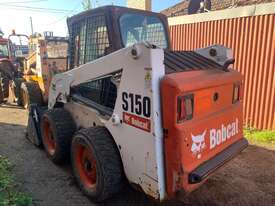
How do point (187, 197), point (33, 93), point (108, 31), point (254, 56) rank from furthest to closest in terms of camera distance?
Answer: point (33, 93), point (254, 56), point (187, 197), point (108, 31)

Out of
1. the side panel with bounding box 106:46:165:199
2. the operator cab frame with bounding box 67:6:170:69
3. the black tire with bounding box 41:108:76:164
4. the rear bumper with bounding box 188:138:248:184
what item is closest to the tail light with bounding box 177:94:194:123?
the side panel with bounding box 106:46:165:199

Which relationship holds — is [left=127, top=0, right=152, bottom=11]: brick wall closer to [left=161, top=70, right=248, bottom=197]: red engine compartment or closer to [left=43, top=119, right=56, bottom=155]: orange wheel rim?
[left=43, top=119, right=56, bottom=155]: orange wheel rim

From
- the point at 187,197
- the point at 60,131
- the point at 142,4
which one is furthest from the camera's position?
the point at 142,4

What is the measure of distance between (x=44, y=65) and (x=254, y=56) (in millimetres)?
5347

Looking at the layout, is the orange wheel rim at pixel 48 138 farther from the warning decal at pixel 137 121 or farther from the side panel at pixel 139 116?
the warning decal at pixel 137 121

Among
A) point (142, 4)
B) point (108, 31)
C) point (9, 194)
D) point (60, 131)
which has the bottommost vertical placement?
point (9, 194)

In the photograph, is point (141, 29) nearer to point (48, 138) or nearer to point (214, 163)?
point (214, 163)

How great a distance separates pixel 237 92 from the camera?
3719 mm

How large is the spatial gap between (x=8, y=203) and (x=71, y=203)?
0.78 meters

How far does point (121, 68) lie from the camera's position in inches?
121

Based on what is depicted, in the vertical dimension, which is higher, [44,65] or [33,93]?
[44,65]

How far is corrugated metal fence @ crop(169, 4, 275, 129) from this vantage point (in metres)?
6.43

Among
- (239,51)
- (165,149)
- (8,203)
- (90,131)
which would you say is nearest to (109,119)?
(90,131)

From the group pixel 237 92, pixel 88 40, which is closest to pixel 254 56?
pixel 237 92
